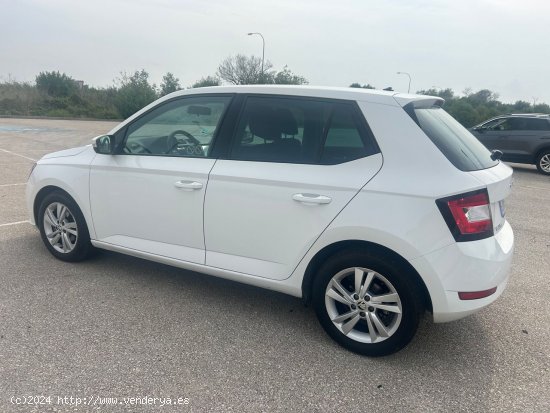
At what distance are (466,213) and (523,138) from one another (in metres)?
12.3

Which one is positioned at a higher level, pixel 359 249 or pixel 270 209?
pixel 270 209

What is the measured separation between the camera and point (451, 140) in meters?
2.90

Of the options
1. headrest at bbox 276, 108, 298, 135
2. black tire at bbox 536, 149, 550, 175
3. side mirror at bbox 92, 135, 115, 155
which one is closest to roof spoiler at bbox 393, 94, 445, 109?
headrest at bbox 276, 108, 298, 135

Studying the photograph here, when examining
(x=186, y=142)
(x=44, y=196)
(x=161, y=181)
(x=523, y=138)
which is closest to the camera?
(x=161, y=181)

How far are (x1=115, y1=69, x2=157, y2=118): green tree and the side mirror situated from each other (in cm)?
Result: 3804

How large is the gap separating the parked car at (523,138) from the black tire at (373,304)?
39.5 ft

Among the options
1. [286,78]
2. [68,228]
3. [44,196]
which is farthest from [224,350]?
[286,78]

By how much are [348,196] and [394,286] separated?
2.08 ft

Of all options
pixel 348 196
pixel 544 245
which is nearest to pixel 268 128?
pixel 348 196

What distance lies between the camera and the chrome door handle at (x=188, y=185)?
3.35 m

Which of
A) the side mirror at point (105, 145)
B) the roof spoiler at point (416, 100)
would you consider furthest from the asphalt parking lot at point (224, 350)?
the roof spoiler at point (416, 100)

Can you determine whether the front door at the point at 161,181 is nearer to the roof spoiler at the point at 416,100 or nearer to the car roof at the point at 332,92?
the car roof at the point at 332,92

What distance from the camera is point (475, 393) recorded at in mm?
2646

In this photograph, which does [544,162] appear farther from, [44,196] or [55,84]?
[55,84]
